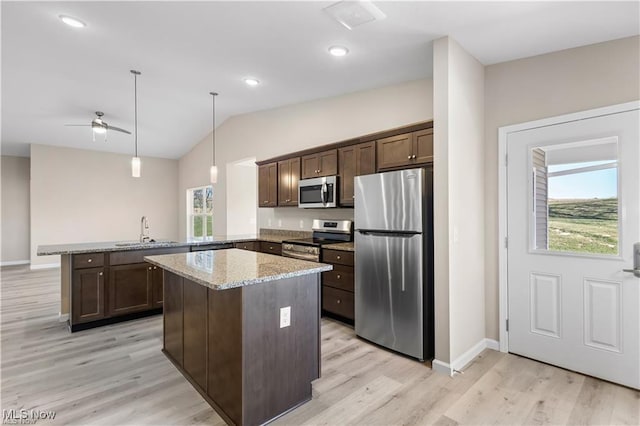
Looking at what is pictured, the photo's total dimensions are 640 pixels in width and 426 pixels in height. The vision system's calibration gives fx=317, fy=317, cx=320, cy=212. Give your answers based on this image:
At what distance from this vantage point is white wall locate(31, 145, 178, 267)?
7066mm

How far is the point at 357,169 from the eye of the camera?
12.5 feet

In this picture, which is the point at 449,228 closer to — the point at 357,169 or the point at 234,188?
the point at 357,169

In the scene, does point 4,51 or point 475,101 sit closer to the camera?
point 475,101

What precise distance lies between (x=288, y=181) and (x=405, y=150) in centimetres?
214

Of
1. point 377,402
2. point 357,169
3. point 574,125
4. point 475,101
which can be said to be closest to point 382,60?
point 475,101

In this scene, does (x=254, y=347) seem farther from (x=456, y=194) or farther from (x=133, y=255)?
(x=133, y=255)

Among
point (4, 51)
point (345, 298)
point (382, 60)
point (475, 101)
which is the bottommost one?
point (345, 298)

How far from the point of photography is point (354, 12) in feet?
7.59

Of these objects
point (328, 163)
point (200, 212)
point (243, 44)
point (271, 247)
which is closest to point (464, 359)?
point (328, 163)

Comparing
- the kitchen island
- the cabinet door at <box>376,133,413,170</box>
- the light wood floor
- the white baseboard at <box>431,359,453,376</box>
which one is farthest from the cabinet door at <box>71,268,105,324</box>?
the white baseboard at <box>431,359,453,376</box>

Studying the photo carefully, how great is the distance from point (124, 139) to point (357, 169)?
19.9 feet

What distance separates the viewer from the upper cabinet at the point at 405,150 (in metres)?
3.08

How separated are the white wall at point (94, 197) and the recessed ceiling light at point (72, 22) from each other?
557cm

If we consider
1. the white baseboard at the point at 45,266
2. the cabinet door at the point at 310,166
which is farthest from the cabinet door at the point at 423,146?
the white baseboard at the point at 45,266
